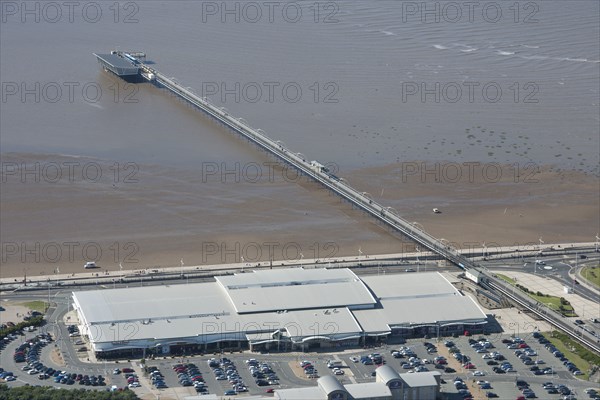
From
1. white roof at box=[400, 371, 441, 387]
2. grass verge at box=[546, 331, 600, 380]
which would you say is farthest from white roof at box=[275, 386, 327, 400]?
grass verge at box=[546, 331, 600, 380]

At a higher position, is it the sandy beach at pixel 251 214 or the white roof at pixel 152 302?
the sandy beach at pixel 251 214

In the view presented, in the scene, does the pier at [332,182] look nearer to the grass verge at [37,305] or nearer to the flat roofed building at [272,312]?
the flat roofed building at [272,312]

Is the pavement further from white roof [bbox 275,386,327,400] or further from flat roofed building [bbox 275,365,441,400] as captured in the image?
white roof [bbox 275,386,327,400]

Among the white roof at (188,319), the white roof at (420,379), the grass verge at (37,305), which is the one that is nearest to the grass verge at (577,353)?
the white roof at (420,379)

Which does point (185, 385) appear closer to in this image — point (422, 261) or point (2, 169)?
point (422, 261)

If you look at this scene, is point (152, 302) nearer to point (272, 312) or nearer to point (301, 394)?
point (272, 312)

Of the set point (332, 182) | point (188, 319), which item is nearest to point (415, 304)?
point (188, 319)

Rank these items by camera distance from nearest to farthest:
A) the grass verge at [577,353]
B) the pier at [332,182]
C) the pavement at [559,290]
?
the grass verge at [577,353] < the pavement at [559,290] < the pier at [332,182]

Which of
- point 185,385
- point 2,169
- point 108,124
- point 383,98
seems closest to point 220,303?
point 185,385
